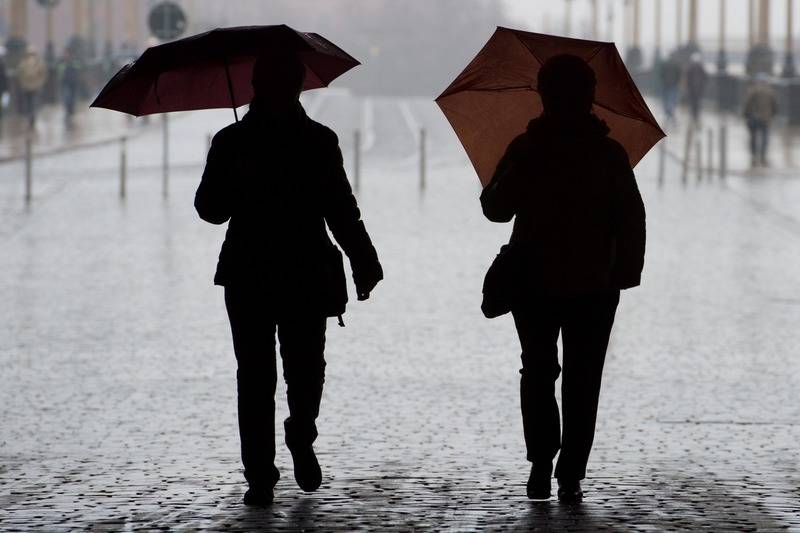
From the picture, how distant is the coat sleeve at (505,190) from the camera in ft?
20.5

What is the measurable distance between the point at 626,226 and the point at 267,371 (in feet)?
4.26

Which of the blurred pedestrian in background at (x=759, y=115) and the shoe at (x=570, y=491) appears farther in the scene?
the blurred pedestrian in background at (x=759, y=115)

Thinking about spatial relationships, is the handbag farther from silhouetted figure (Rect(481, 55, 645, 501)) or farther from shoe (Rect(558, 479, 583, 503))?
shoe (Rect(558, 479, 583, 503))

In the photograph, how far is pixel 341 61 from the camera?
6.93 m

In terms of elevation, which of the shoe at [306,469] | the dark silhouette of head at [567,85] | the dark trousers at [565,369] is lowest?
the shoe at [306,469]

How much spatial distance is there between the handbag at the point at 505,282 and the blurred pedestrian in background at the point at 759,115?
24.8 meters

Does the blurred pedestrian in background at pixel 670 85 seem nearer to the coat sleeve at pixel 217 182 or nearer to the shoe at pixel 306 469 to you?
the shoe at pixel 306 469

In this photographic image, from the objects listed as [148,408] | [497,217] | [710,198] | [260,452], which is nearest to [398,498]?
[260,452]

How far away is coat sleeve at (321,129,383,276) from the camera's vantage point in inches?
243

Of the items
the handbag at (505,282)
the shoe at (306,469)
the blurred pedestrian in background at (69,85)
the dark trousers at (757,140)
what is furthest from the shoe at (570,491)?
the blurred pedestrian in background at (69,85)

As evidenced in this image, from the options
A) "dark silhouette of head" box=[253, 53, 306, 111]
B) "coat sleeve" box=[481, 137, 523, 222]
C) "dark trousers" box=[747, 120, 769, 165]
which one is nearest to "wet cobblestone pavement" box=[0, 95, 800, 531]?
"coat sleeve" box=[481, 137, 523, 222]

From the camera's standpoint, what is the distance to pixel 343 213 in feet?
20.4

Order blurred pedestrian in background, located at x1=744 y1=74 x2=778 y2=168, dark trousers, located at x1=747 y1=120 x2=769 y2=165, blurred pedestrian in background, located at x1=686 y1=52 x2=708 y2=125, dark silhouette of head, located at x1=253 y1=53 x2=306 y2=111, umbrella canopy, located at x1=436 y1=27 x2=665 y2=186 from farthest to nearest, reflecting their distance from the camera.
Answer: blurred pedestrian in background, located at x1=686 y1=52 x2=708 y2=125 < dark trousers, located at x1=747 y1=120 x2=769 y2=165 < blurred pedestrian in background, located at x1=744 y1=74 x2=778 y2=168 < umbrella canopy, located at x1=436 y1=27 x2=665 y2=186 < dark silhouette of head, located at x1=253 y1=53 x2=306 y2=111

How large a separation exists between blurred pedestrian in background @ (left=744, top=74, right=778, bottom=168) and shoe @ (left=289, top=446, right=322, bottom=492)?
81.7ft
